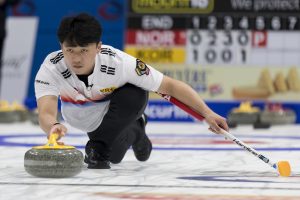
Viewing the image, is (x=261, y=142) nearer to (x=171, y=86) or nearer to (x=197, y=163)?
(x=197, y=163)

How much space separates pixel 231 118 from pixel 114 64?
4542mm

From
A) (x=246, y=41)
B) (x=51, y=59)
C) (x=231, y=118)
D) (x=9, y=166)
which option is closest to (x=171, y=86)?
(x=51, y=59)

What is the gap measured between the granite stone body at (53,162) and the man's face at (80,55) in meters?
0.41

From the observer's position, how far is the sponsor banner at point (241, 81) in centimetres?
855

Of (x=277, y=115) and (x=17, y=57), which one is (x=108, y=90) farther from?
(x=17, y=57)

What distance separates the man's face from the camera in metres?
3.33

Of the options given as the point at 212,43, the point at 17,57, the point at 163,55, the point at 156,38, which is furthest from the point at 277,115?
the point at 17,57

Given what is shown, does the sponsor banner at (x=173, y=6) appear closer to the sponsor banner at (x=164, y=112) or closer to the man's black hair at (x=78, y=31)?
the sponsor banner at (x=164, y=112)

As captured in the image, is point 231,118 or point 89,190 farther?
point 231,118

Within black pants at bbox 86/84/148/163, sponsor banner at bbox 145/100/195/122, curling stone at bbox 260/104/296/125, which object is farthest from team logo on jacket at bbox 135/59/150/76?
sponsor banner at bbox 145/100/195/122

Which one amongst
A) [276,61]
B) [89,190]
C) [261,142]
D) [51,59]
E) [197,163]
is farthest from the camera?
[276,61]

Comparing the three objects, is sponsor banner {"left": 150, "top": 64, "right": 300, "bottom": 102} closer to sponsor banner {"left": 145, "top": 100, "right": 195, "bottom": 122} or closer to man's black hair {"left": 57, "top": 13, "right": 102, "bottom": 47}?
sponsor banner {"left": 145, "top": 100, "right": 195, "bottom": 122}

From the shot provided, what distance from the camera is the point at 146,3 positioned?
8.66m

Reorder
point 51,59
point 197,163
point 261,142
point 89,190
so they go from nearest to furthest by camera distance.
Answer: point 89,190 < point 51,59 < point 197,163 < point 261,142
